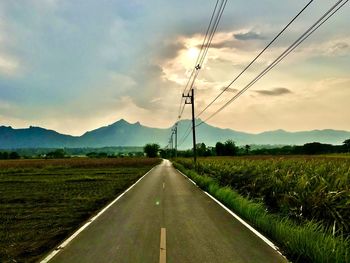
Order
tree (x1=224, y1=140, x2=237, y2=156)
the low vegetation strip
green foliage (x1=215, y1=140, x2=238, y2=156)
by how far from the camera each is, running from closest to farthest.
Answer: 1. the low vegetation strip
2. tree (x1=224, y1=140, x2=237, y2=156)
3. green foliage (x1=215, y1=140, x2=238, y2=156)

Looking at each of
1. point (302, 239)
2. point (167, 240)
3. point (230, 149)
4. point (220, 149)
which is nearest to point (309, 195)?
point (302, 239)

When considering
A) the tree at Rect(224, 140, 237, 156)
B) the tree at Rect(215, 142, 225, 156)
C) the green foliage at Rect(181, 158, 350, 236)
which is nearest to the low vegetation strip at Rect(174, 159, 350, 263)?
the green foliage at Rect(181, 158, 350, 236)

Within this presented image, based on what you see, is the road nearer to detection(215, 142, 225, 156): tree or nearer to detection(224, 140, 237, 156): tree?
detection(224, 140, 237, 156): tree

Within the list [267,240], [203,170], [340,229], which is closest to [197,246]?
[267,240]

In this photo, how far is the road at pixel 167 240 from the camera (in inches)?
290

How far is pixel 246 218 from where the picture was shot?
12.2m

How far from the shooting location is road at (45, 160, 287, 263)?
7.37 metres

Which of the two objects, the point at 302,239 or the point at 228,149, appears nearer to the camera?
the point at 302,239

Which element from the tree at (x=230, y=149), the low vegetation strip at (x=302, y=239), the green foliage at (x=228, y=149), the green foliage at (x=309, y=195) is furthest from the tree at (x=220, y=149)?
the low vegetation strip at (x=302, y=239)

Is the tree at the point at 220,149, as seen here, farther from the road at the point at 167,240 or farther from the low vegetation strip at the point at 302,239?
the low vegetation strip at the point at 302,239

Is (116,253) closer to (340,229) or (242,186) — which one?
(340,229)

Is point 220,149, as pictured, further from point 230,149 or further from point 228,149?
point 230,149

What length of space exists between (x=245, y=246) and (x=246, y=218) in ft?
13.4

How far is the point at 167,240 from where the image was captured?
29.3ft
